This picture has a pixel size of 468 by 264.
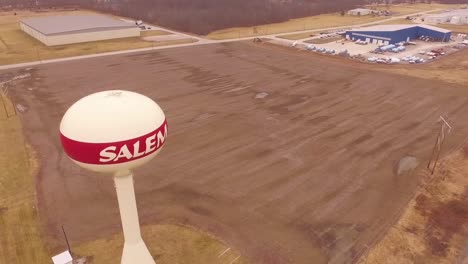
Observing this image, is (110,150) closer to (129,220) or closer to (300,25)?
(129,220)

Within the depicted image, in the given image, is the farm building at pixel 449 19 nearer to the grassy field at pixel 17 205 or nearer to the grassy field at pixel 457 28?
the grassy field at pixel 457 28

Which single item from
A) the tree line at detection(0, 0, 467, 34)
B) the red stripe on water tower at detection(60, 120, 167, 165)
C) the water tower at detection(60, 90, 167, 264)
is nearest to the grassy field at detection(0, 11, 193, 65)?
the tree line at detection(0, 0, 467, 34)

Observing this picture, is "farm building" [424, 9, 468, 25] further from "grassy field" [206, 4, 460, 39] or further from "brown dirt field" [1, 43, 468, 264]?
"brown dirt field" [1, 43, 468, 264]

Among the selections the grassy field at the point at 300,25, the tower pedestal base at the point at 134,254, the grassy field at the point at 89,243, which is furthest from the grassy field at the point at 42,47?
the tower pedestal base at the point at 134,254

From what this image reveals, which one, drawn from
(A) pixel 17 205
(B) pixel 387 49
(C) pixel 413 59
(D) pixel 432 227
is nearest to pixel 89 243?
(A) pixel 17 205

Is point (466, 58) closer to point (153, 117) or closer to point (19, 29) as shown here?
point (153, 117)

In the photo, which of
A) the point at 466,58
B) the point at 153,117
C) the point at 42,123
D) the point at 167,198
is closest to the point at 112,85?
the point at 42,123
